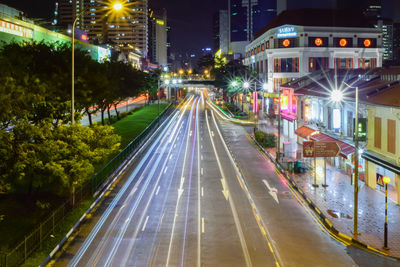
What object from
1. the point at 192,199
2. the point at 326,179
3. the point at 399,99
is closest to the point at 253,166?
the point at 326,179

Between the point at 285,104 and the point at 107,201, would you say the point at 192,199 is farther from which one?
the point at 285,104

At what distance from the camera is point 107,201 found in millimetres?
26859

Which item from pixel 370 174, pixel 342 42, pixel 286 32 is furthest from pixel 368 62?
pixel 370 174

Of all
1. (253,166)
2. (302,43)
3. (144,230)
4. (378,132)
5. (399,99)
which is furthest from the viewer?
(302,43)

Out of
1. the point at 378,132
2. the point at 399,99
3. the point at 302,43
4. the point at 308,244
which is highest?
the point at 302,43

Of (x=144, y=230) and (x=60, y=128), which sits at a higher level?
(x=60, y=128)

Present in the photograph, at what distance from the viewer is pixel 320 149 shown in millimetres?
29641

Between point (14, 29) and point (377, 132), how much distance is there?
5650cm

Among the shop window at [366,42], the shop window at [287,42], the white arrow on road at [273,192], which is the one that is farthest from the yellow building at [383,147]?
the shop window at [366,42]

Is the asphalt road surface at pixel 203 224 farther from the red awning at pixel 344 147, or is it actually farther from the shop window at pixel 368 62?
the shop window at pixel 368 62

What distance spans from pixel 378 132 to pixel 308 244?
12.7 meters

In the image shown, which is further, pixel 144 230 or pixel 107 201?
pixel 107 201

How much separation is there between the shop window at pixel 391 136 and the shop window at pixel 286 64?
55.6 m

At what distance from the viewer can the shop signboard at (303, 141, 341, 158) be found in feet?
96.7
